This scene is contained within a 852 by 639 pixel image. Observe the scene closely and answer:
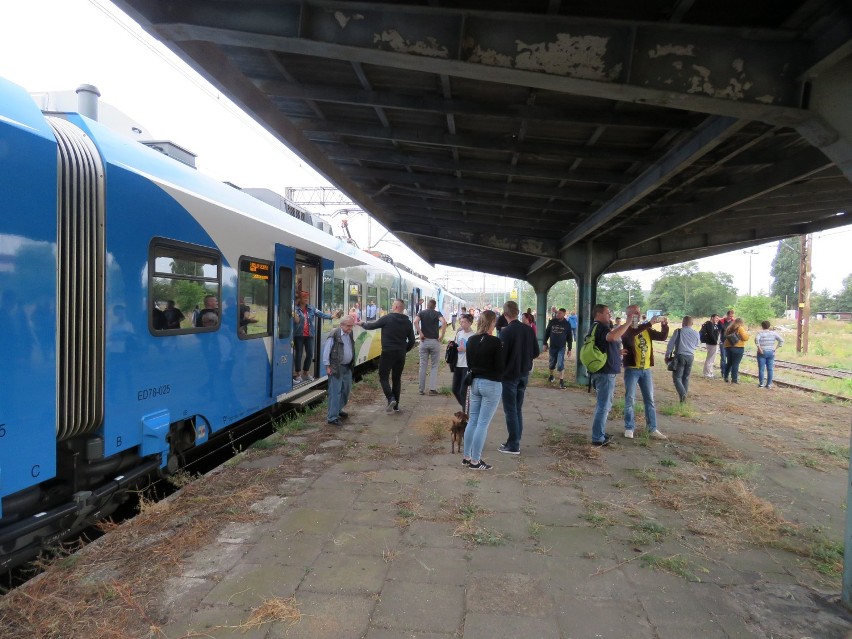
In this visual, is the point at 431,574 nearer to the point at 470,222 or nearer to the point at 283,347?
the point at 283,347

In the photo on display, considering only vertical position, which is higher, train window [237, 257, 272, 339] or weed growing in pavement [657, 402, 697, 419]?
train window [237, 257, 272, 339]

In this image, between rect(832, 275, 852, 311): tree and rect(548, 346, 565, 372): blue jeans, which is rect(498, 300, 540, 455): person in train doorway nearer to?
rect(548, 346, 565, 372): blue jeans

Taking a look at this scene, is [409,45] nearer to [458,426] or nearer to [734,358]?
[458,426]

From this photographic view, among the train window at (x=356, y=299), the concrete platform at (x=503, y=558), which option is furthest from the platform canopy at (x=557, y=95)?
the concrete platform at (x=503, y=558)

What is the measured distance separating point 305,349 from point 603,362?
4.92 meters

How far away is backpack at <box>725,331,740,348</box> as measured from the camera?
1315cm

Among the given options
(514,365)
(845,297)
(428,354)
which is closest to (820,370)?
(428,354)

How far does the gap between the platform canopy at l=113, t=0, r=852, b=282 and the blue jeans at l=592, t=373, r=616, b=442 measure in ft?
8.95

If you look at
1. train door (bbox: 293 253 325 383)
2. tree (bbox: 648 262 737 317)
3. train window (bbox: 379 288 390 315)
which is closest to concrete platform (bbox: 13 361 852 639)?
train door (bbox: 293 253 325 383)

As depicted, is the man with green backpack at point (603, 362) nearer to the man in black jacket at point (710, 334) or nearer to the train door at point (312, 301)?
the train door at point (312, 301)

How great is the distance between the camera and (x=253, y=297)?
6480mm

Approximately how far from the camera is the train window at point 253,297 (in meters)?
6.16

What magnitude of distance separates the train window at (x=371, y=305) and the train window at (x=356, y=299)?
0.53 m

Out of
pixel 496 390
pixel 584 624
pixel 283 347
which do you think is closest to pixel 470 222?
pixel 283 347
